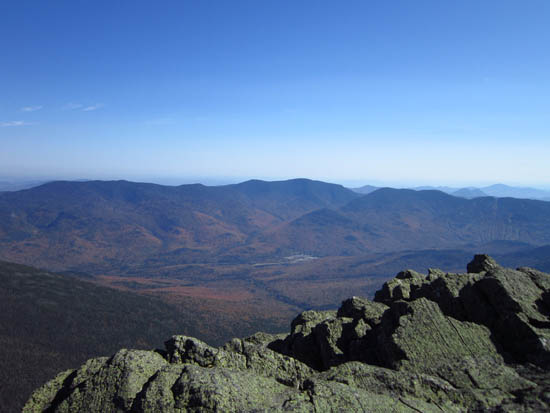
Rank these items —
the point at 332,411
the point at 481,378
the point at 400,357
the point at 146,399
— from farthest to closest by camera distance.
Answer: the point at 400,357, the point at 481,378, the point at 146,399, the point at 332,411

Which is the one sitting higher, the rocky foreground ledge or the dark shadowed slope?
the rocky foreground ledge

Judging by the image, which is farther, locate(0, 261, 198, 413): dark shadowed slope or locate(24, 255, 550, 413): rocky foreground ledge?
locate(0, 261, 198, 413): dark shadowed slope

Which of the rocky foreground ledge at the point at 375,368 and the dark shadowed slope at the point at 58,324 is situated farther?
the dark shadowed slope at the point at 58,324

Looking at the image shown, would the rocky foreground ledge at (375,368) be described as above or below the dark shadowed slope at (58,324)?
above

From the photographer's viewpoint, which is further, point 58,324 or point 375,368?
point 58,324

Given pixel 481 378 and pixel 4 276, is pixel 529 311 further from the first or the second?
pixel 4 276

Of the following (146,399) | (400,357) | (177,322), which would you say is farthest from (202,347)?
(177,322)

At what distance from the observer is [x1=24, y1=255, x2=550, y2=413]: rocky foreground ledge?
34.6ft

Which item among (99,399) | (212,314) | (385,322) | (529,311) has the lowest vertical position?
(212,314)

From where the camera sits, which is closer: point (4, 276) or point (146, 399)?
point (146, 399)

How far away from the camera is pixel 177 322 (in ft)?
370

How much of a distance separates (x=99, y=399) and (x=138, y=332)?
99605mm

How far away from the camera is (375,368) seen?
12.6m

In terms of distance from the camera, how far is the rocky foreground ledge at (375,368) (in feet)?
34.6
